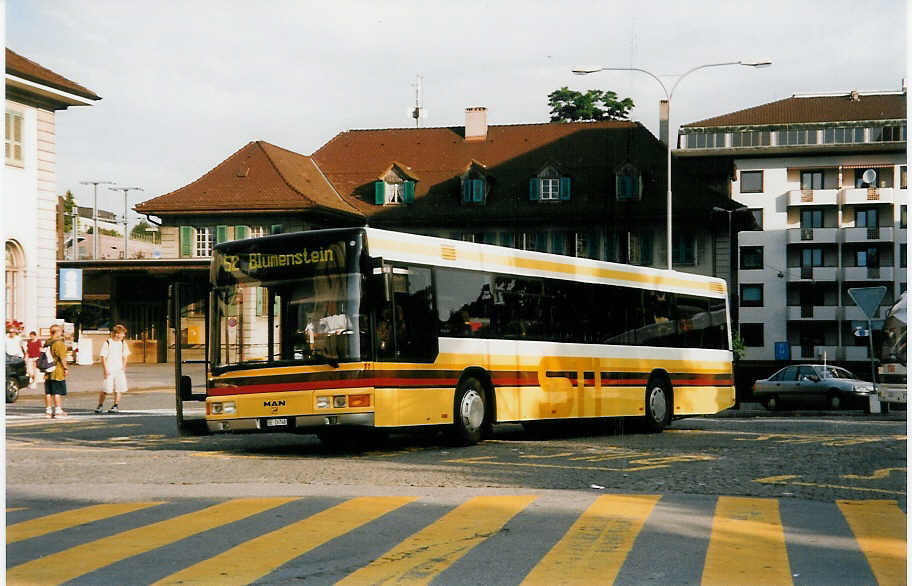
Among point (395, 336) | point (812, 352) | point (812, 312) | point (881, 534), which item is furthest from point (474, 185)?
point (881, 534)

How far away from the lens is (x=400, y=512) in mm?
10203

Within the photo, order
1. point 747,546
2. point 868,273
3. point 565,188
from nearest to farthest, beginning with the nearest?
point 747,546, point 565,188, point 868,273

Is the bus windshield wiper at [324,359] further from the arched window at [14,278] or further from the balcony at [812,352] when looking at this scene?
the balcony at [812,352]

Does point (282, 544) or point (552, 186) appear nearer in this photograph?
point (282, 544)

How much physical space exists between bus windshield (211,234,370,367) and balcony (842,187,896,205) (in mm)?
72204

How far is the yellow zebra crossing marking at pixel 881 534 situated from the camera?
7598 mm

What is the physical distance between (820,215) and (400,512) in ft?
258

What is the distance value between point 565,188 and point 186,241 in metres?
18.7

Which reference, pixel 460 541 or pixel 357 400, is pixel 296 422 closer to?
pixel 357 400

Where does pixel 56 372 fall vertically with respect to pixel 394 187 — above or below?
below

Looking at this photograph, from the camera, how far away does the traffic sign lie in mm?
29438

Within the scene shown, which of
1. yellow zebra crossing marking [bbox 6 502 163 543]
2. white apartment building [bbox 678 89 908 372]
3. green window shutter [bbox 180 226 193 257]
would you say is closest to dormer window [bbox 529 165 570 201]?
green window shutter [bbox 180 226 193 257]

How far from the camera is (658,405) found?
21812mm

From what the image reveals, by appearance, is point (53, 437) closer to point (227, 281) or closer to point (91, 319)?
point (227, 281)
